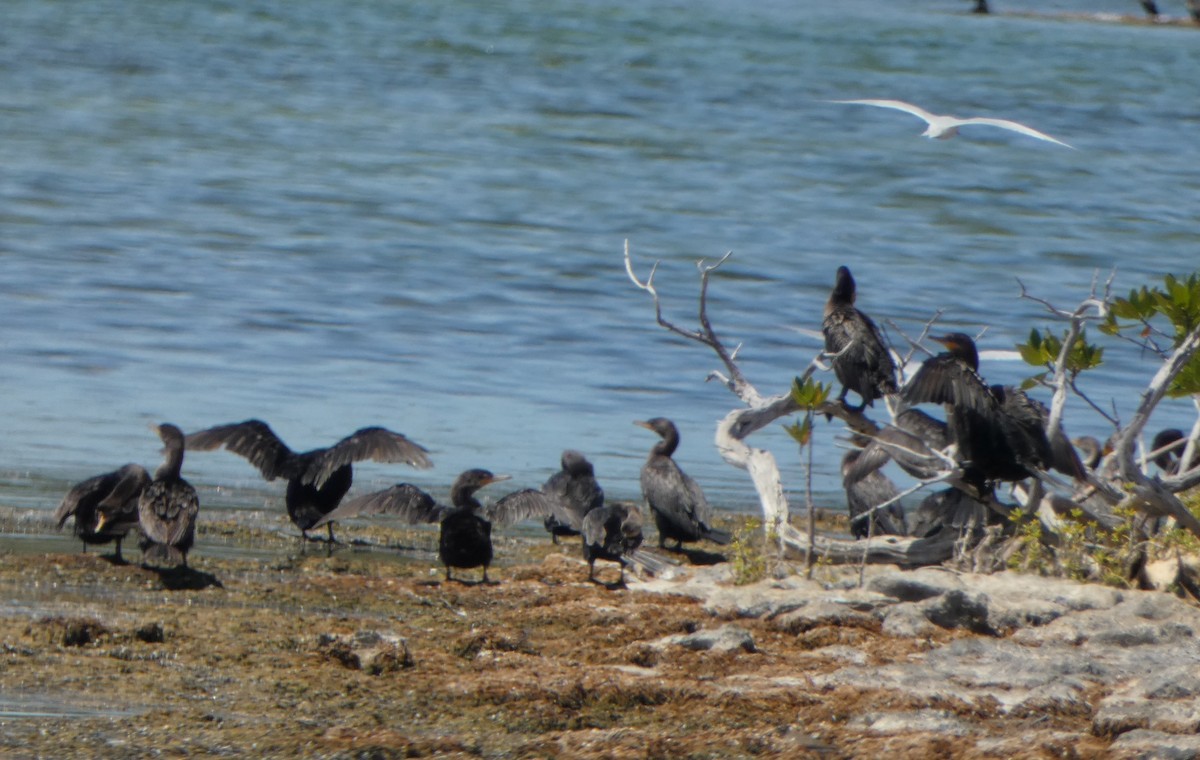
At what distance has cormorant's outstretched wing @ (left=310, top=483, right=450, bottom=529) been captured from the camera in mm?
9508

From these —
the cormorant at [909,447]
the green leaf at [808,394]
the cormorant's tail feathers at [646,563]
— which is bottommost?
the cormorant's tail feathers at [646,563]

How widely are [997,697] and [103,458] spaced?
6046mm

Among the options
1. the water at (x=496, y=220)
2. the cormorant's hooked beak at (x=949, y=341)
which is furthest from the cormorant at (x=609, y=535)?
the water at (x=496, y=220)

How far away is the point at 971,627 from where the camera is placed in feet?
24.9

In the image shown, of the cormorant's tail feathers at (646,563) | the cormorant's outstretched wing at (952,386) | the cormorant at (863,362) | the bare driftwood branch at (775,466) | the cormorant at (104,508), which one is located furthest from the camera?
the cormorant at (863,362)

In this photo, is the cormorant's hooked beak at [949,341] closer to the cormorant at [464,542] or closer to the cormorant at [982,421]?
the cormorant at [982,421]

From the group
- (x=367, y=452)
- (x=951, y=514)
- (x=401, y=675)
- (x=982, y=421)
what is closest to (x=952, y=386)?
(x=982, y=421)

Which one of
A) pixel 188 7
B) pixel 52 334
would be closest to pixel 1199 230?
pixel 52 334

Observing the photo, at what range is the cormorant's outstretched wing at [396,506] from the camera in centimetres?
951

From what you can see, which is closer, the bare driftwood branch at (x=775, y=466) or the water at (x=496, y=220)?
the bare driftwood branch at (x=775, y=466)

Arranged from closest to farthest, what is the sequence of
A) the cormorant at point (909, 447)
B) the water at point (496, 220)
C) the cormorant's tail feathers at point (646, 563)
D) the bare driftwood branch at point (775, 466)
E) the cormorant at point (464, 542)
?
the cormorant at point (464, 542), the bare driftwood branch at point (775, 466), the cormorant at point (909, 447), the cormorant's tail feathers at point (646, 563), the water at point (496, 220)

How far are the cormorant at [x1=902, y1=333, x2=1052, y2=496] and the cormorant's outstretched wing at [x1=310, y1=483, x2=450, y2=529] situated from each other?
2.28 metres

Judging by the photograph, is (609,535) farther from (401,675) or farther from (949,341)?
(401,675)

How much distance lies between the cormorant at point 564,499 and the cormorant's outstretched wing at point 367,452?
55 cm
